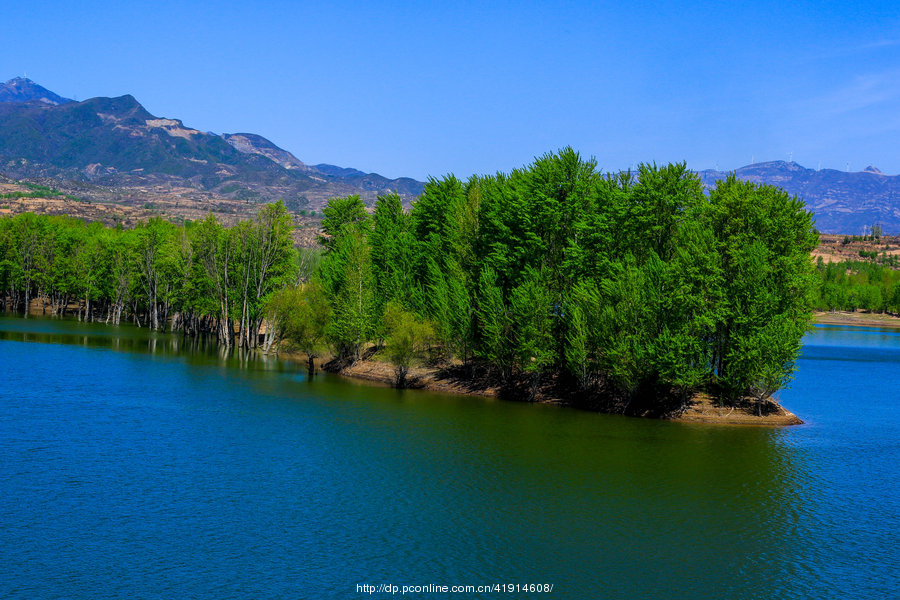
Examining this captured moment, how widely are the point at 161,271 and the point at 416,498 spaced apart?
102 metres

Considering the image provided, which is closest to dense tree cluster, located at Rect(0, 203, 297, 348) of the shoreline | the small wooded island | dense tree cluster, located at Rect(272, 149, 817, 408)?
the small wooded island

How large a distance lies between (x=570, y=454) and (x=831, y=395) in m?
45.0

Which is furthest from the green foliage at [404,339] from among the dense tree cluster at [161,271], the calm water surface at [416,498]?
the dense tree cluster at [161,271]

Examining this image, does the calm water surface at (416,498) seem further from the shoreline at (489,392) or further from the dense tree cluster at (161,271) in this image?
the dense tree cluster at (161,271)

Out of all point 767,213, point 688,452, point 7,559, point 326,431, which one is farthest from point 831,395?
point 7,559

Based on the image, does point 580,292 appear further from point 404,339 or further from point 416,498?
point 416,498

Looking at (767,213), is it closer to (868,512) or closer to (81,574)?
(868,512)

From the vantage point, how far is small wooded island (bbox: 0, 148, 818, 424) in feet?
206

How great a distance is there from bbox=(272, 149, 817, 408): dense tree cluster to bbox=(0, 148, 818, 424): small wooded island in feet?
0.56

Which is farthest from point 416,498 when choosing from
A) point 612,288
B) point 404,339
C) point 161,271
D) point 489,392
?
point 161,271

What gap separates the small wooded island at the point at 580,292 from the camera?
62656mm

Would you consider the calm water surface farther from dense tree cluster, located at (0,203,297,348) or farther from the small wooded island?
dense tree cluster, located at (0,203,297,348)

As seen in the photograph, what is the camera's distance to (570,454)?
168ft

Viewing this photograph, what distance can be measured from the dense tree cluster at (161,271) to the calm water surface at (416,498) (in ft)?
140
